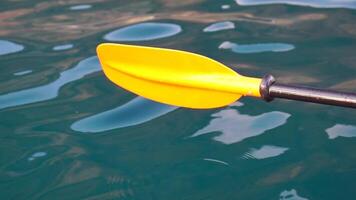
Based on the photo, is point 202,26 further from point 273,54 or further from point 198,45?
point 273,54

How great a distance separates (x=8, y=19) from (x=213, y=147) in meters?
1.81

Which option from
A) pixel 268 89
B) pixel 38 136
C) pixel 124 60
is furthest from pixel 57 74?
pixel 268 89

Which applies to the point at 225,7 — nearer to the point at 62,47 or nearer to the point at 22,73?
the point at 62,47

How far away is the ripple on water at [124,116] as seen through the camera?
216cm

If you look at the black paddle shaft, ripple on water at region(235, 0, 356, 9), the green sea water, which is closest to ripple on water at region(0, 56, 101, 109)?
the green sea water

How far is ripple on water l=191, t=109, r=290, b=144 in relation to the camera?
2.03m

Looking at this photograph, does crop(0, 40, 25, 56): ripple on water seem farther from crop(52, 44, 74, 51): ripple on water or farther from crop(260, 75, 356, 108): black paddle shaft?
crop(260, 75, 356, 108): black paddle shaft

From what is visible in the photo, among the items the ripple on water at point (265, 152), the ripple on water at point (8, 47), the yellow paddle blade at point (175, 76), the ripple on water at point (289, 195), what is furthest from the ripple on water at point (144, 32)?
the ripple on water at point (289, 195)

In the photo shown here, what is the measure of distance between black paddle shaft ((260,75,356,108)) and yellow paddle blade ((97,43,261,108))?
2.1 inches

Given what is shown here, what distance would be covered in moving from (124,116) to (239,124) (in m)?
0.44

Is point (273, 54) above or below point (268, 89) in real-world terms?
below

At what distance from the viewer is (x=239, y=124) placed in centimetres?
210

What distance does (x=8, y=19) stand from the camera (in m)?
3.30

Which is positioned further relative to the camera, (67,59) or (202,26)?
(202,26)
